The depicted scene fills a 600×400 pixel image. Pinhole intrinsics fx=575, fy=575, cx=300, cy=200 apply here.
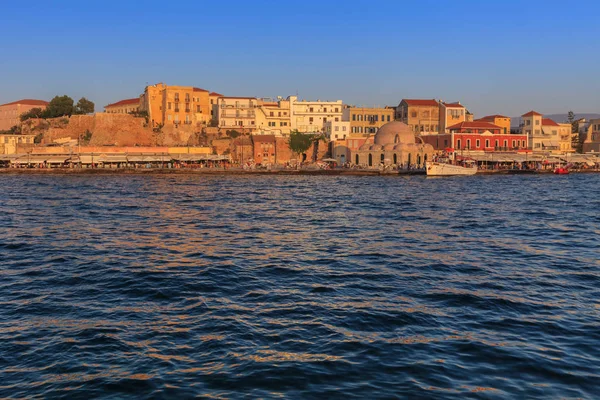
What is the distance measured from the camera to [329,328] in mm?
10938

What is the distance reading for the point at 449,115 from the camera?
9738 centimetres

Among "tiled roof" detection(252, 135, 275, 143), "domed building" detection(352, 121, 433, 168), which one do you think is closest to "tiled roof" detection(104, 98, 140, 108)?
"tiled roof" detection(252, 135, 275, 143)

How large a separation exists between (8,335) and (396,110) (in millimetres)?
95240

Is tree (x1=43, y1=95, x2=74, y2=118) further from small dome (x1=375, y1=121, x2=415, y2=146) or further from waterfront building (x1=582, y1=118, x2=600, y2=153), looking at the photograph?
waterfront building (x1=582, y1=118, x2=600, y2=153)

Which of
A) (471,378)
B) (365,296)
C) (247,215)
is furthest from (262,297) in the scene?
(247,215)

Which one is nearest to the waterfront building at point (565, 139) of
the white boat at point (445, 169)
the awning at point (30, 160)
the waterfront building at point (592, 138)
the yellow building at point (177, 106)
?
the waterfront building at point (592, 138)

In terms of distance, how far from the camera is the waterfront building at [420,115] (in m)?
97.3

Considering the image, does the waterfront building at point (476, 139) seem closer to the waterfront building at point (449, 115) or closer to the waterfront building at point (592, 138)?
the waterfront building at point (449, 115)

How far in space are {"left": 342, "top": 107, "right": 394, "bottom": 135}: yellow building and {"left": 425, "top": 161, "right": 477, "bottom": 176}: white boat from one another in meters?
19.0

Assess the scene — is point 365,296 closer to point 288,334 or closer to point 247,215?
point 288,334

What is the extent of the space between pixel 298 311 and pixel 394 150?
2920 inches

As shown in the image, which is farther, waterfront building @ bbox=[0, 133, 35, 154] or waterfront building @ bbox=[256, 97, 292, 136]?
waterfront building @ bbox=[256, 97, 292, 136]

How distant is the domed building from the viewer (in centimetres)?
8425

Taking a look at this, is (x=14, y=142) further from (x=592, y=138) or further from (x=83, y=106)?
(x=592, y=138)
